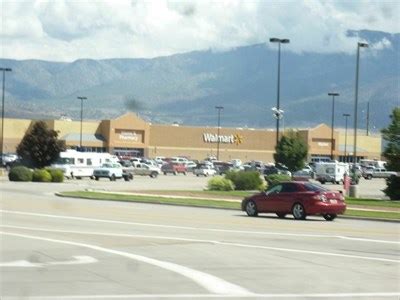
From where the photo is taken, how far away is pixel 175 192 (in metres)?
52.9

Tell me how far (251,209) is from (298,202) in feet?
7.25

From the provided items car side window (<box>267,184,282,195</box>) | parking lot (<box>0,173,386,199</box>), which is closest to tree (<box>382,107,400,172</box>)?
parking lot (<box>0,173,386,199</box>)

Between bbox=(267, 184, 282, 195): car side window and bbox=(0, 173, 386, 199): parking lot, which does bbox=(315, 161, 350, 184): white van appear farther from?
bbox=(267, 184, 282, 195): car side window

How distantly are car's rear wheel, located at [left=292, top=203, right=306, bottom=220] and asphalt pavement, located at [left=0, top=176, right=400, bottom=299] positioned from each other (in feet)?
5.08

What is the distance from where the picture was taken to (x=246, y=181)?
191 feet

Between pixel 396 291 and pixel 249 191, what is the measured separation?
42.5 m

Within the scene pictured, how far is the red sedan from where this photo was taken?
32.7 metres

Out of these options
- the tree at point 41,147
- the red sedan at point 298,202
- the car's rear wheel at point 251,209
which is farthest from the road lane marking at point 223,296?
the tree at point 41,147

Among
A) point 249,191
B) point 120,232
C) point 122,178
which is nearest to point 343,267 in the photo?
point 120,232

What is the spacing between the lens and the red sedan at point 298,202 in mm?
32688

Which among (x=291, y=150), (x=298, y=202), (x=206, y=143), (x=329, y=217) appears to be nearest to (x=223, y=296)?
(x=298, y=202)

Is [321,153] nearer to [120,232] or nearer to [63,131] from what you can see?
[63,131]

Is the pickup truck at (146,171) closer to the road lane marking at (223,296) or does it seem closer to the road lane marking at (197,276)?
the road lane marking at (197,276)

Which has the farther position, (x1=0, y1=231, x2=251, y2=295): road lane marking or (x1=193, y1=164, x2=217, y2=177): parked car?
(x1=193, y1=164, x2=217, y2=177): parked car
